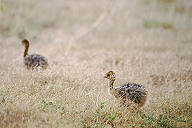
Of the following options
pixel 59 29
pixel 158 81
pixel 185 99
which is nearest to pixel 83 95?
pixel 185 99

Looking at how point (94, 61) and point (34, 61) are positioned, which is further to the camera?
point (94, 61)

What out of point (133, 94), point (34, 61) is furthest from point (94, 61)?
point (133, 94)

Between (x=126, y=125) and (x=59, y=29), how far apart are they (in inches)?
490

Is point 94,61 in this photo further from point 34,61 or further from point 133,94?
point 133,94

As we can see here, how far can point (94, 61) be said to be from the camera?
384 inches

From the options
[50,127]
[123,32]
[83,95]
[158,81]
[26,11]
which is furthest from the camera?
[26,11]

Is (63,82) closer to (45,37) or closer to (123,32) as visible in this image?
(45,37)

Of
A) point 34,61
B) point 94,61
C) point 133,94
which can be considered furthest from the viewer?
point 94,61

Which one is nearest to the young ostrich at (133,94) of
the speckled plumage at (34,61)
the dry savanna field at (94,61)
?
the dry savanna field at (94,61)

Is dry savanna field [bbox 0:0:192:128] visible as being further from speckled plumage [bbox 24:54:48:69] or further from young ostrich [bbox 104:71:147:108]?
speckled plumage [bbox 24:54:48:69]

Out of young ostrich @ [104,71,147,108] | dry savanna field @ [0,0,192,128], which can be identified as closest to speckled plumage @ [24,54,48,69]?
dry savanna field @ [0,0,192,128]

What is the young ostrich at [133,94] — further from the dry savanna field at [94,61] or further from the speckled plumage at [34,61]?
the speckled plumage at [34,61]

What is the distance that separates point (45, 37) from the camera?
46.9 ft

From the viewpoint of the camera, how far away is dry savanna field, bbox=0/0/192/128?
16.1 feet
